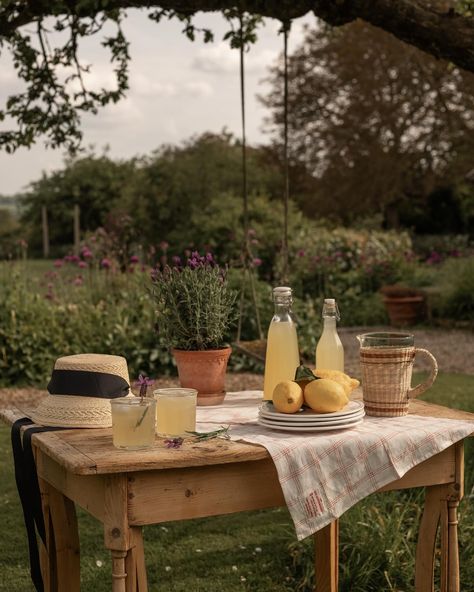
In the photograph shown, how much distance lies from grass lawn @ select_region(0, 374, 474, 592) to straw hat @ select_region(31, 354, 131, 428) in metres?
1.51

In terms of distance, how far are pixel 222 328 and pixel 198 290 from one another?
0.57 ft

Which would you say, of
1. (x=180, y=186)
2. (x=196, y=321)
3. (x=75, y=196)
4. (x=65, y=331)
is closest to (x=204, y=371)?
(x=196, y=321)

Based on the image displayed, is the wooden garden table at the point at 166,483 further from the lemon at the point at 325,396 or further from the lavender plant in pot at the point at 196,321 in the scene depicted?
the lavender plant in pot at the point at 196,321

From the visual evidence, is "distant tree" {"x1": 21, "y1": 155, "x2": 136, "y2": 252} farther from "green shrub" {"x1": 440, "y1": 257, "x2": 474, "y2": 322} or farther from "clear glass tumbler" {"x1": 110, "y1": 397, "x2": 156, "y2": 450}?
"clear glass tumbler" {"x1": 110, "y1": 397, "x2": 156, "y2": 450}

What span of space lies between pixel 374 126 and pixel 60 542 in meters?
20.7

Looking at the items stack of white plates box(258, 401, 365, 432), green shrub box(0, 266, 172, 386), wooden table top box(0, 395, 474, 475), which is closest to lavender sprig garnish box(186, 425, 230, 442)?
wooden table top box(0, 395, 474, 475)

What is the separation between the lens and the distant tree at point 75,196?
2833 cm

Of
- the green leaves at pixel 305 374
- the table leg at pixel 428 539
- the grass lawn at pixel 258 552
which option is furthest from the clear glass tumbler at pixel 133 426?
the grass lawn at pixel 258 552

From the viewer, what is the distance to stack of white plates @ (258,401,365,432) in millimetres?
2494

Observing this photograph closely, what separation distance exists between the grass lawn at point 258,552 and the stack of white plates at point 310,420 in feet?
4.21

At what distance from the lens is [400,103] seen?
Answer: 22.4m

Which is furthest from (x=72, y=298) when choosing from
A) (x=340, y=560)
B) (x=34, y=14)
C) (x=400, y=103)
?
(x=400, y=103)

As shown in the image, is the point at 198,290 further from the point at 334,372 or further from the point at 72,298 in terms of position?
the point at 72,298

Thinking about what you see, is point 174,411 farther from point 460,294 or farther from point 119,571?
point 460,294
